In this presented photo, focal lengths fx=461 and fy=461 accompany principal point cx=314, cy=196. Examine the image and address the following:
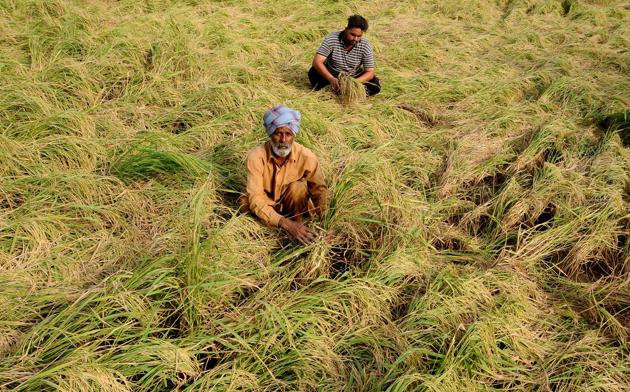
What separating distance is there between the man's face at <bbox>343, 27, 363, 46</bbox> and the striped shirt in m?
0.08

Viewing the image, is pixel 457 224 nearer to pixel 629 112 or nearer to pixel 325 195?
pixel 325 195

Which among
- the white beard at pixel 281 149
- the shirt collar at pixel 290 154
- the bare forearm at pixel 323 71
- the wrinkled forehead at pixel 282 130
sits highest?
the wrinkled forehead at pixel 282 130

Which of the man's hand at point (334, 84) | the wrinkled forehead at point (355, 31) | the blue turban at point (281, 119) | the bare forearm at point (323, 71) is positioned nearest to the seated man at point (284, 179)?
the blue turban at point (281, 119)

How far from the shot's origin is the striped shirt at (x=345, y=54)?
4500 millimetres

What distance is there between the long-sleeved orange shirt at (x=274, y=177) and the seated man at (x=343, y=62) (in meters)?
1.88

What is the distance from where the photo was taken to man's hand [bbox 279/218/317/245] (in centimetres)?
247

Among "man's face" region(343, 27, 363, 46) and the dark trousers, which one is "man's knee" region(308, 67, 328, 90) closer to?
the dark trousers

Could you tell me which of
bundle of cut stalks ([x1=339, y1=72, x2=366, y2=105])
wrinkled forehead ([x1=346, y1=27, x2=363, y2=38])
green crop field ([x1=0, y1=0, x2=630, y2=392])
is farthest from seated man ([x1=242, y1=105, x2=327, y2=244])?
wrinkled forehead ([x1=346, y1=27, x2=363, y2=38])

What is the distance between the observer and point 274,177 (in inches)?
108

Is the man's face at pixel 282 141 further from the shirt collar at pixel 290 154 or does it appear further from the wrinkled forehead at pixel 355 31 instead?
the wrinkled forehead at pixel 355 31

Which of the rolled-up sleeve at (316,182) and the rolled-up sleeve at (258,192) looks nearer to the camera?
the rolled-up sleeve at (258,192)

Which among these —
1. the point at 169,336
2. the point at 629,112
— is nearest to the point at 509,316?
the point at 169,336

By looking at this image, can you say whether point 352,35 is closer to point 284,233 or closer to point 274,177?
point 274,177

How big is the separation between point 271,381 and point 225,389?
0.18 m
